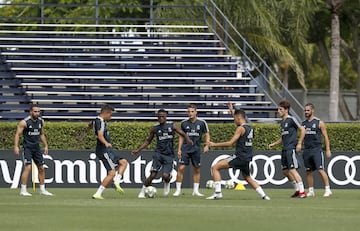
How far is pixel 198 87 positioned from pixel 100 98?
3.06m

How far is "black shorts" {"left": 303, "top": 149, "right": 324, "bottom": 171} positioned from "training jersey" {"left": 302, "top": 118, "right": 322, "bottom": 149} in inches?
Answer: 4.4

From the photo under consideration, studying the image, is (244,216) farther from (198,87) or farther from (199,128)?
(198,87)

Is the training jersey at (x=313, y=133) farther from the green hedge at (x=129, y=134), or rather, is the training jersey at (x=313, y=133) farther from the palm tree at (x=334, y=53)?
the palm tree at (x=334, y=53)

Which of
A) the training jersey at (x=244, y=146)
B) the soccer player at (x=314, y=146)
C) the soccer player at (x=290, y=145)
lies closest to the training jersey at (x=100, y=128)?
the training jersey at (x=244, y=146)

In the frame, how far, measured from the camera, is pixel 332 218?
54.7 feet

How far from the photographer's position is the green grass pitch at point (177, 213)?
49.6 feet

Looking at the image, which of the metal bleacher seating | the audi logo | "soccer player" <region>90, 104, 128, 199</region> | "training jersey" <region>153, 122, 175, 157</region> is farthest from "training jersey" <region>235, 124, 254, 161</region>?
the metal bleacher seating

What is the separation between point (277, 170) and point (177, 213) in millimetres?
11248

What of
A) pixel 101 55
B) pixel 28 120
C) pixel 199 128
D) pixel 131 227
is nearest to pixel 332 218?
pixel 131 227

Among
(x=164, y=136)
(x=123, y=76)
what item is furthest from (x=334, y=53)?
(x=164, y=136)

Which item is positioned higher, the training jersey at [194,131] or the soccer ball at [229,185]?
the training jersey at [194,131]

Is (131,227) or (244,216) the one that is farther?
(244,216)

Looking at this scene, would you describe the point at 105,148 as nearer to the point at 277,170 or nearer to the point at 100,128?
the point at 100,128

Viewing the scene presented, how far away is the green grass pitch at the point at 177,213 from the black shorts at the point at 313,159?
2.60 feet
